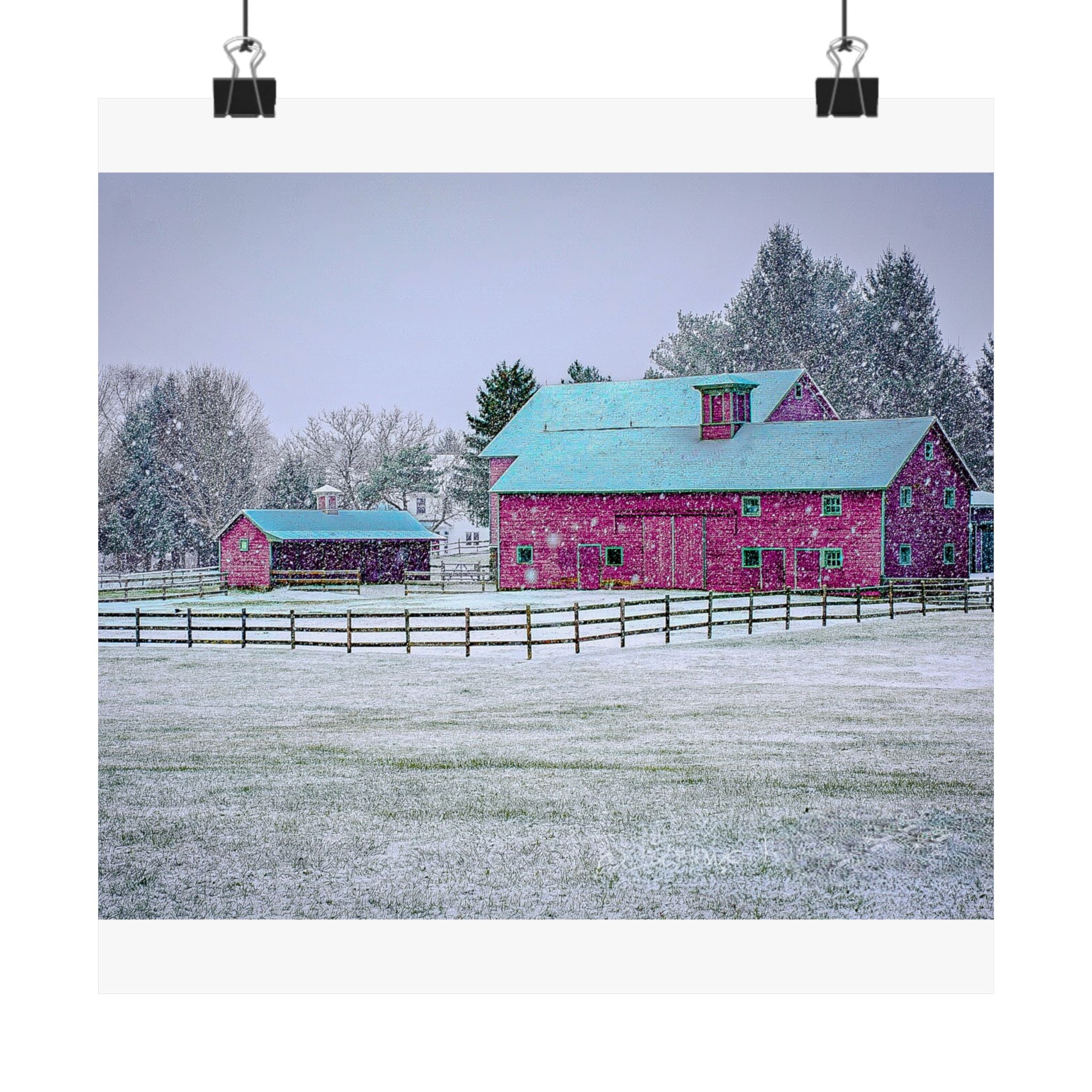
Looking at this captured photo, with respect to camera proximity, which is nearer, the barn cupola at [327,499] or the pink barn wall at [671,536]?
the barn cupola at [327,499]

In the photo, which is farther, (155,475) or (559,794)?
(155,475)

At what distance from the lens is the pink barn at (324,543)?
6.76m

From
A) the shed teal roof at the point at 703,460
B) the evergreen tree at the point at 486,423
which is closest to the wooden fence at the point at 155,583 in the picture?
the evergreen tree at the point at 486,423

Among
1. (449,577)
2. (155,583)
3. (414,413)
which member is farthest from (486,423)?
(155,583)

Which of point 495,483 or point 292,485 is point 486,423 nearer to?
point 292,485

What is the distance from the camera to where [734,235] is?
5.69 meters

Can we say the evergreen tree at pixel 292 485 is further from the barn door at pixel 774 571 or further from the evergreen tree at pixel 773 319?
the barn door at pixel 774 571

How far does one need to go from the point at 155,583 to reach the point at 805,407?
19.8 ft

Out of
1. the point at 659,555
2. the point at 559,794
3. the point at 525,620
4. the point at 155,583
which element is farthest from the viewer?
the point at 659,555

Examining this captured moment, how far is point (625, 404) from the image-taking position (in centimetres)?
962
